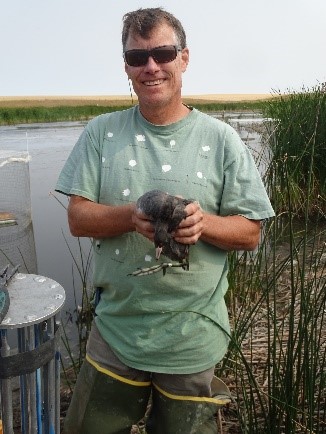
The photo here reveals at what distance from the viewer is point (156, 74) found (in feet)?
6.05

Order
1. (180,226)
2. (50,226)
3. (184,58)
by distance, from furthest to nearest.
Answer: (50,226)
(184,58)
(180,226)

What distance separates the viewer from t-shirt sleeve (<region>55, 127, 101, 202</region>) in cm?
190

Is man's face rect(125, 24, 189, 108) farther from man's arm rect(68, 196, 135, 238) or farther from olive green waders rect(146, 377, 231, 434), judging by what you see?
olive green waders rect(146, 377, 231, 434)

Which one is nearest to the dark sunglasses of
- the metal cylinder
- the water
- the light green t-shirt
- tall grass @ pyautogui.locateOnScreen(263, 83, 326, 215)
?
the light green t-shirt

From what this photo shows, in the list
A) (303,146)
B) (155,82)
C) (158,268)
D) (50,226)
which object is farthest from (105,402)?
(50,226)

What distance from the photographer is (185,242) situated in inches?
64.2

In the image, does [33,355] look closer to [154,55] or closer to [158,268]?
[158,268]

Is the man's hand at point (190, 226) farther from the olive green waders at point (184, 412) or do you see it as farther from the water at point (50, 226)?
the water at point (50, 226)

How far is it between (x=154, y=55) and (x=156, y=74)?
0.06 m

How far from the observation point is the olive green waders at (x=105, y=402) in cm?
200

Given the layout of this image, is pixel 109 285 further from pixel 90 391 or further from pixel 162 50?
pixel 162 50

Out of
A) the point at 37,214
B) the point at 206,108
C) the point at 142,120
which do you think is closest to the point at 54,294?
the point at 142,120

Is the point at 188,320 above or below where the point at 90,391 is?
above

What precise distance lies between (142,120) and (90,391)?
102 cm
